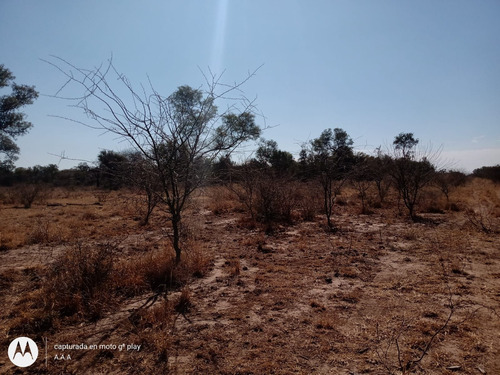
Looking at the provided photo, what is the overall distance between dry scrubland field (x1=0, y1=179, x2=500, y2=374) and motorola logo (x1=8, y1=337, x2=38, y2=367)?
0.22ft

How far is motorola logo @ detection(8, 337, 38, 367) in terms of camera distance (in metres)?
2.61

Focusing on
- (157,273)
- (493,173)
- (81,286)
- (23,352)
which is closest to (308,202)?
(157,273)

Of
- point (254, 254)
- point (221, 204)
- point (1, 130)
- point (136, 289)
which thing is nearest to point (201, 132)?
point (136, 289)

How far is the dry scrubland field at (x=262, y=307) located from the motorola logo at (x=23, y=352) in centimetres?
7

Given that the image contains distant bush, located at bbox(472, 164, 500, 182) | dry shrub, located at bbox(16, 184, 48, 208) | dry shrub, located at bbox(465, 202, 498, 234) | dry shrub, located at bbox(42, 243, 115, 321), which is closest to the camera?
dry shrub, located at bbox(42, 243, 115, 321)

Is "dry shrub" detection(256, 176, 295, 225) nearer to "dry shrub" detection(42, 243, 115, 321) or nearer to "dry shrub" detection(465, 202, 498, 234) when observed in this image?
"dry shrub" detection(465, 202, 498, 234)

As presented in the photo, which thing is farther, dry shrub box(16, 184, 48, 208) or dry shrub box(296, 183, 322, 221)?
dry shrub box(16, 184, 48, 208)

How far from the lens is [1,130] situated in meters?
16.8

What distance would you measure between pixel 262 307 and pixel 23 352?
259cm

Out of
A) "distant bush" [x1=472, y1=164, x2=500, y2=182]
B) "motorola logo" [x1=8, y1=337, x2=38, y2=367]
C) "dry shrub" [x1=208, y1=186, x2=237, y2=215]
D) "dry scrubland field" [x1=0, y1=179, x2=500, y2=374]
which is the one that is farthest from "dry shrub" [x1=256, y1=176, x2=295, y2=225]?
"distant bush" [x1=472, y1=164, x2=500, y2=182]

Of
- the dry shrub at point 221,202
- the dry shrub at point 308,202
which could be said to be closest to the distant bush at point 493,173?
the dry shrub at point 308,202

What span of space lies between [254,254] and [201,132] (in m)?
3.16

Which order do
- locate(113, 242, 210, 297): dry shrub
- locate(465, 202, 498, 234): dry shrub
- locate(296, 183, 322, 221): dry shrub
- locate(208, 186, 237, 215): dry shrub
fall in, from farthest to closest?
locate(208, 186, 237, 215): dry shrub < locate(296, 183, 322, 221): dry shrub < locate(465, 202, 498, 234): dry shrub < locate(113, 242, 210, 297): dry shrub

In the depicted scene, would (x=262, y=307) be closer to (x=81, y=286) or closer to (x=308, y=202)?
(x=81, y=286)
